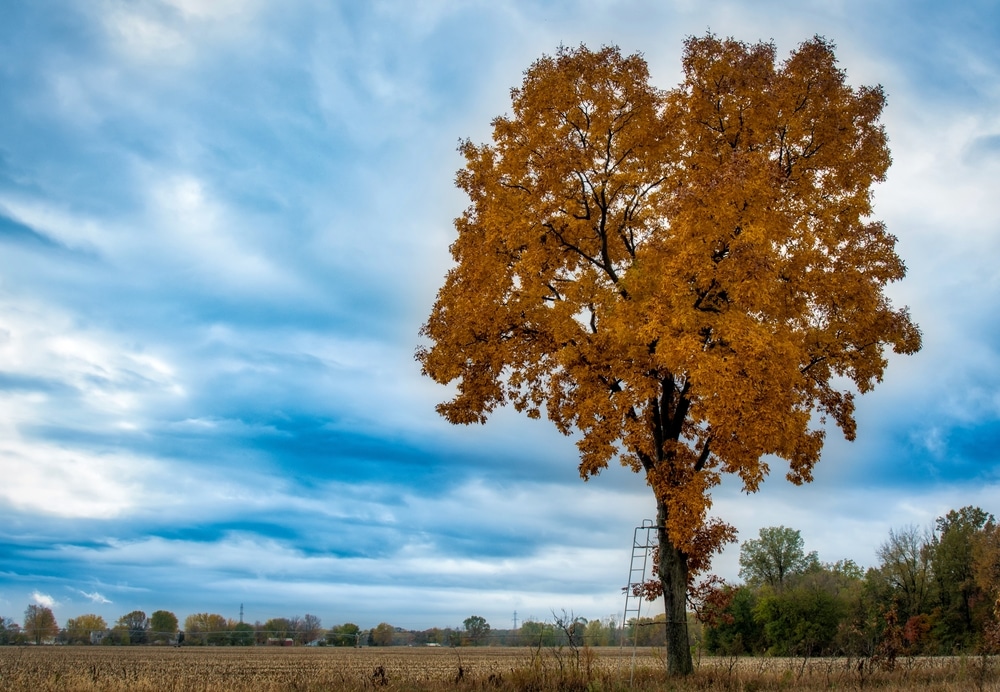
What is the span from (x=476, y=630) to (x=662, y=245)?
106ft

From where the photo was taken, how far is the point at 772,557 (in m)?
72.6

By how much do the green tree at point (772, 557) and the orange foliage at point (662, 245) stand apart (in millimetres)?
57356

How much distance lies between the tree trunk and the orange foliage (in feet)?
1.52

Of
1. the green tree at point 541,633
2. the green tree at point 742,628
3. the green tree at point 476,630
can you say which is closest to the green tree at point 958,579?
the green tree at point 742,628

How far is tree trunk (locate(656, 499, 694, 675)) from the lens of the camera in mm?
17484

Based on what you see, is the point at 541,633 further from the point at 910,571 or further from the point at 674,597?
the point at 910,571

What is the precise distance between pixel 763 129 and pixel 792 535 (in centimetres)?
6133

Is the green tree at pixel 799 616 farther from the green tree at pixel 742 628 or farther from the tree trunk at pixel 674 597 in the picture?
the tree trunk at pixel 674 597

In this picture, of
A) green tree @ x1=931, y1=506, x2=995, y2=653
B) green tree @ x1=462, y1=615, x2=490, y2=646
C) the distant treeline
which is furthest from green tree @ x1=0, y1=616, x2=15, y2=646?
green tree @ x1=931, y1=506, x2=995, y2=653

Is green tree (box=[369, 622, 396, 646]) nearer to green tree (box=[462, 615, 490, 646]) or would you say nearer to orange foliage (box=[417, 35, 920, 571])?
green tree (box=[462, 615, 490, 646])

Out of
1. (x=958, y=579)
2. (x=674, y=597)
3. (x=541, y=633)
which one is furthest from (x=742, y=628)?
(x=541, y=633)

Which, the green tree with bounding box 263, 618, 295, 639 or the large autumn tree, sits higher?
the large autumn tree

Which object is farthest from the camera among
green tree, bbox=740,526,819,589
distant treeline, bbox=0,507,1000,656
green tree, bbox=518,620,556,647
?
green tree, bbox=740,526,819,589

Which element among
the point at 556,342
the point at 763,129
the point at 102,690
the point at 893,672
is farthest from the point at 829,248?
the point at 102,690
